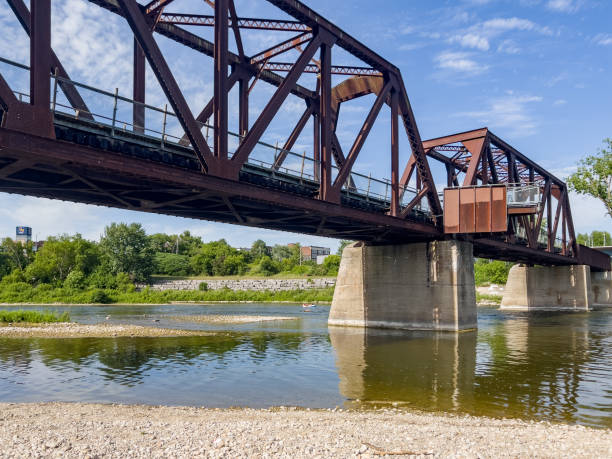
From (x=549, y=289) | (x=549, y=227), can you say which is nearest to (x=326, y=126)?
(x=549, y=227)

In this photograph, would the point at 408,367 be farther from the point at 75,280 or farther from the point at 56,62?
the point at 75,280

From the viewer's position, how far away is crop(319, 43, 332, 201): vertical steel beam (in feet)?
78.8

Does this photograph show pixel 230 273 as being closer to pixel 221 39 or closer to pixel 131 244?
pixel 131 244

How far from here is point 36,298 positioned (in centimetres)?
8531

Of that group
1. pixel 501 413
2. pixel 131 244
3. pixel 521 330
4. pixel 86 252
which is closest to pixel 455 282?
pixel 521 330

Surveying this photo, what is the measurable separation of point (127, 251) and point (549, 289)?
80143 mm

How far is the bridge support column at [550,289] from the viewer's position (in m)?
72.0

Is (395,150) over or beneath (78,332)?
over

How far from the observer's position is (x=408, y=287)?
120ft

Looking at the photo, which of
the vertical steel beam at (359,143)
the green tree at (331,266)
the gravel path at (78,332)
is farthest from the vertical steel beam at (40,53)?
the green tree at (331,266)

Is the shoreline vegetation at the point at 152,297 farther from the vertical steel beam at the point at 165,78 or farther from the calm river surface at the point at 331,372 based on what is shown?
the vertical steel beam at the point at 165,78

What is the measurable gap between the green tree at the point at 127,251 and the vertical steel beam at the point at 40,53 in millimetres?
96403

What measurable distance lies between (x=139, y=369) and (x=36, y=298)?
75662 mm

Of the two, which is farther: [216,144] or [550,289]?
[550,289]
